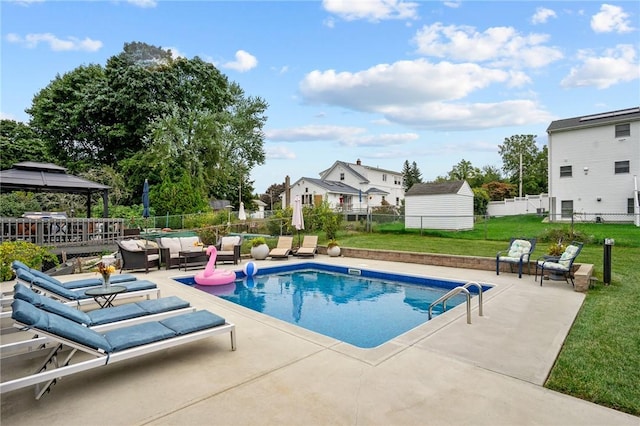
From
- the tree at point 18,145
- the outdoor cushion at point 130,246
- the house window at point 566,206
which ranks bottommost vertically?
the outdoor cushion at point 130,246

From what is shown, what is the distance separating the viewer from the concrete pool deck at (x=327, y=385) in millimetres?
2795

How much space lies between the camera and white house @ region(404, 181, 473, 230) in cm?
1931

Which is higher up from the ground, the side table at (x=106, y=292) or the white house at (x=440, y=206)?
the white house at (x=440, y=206)

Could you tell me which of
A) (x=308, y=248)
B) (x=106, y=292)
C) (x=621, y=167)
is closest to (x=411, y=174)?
(x=621, y=167)

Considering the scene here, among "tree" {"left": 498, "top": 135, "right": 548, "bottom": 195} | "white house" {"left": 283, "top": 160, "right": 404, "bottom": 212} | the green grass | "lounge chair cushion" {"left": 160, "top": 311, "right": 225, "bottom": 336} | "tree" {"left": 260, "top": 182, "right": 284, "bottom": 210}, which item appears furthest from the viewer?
"tree" {"left": 260, "top": 182, "right": 284, "bottom": 210}

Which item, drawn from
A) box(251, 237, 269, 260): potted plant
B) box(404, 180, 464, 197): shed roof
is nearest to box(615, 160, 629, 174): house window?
box(404, 180, 464, 197): shed roof

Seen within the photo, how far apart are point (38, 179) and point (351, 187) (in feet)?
94.0

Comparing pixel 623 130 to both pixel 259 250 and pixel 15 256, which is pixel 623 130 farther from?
pixel 15 256

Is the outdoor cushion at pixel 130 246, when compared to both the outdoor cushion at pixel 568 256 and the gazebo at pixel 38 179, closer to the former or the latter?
the gazebo at pixel 38 179

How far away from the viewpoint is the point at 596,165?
21.4m

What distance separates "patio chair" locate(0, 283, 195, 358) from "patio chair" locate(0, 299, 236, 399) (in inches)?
8.9

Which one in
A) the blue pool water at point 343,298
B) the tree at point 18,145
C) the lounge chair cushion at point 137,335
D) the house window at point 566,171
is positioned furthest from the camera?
the tree at point 18,145

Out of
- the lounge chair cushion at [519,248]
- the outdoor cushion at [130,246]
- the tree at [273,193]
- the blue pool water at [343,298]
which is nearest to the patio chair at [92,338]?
the blue pool water at [343,298]

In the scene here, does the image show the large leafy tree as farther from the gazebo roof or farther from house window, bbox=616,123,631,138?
house window, bbox=616,123,631,138
